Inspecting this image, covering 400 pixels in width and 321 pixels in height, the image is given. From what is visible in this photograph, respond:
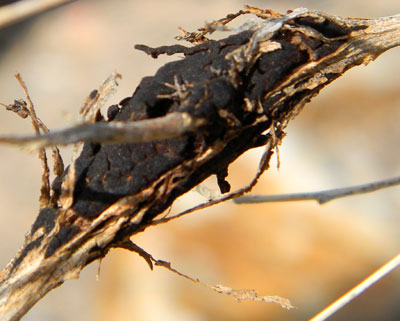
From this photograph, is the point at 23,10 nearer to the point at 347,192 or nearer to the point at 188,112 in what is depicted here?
the point at 188,112

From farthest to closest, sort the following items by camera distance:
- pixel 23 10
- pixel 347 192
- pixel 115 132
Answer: pixel 23 10 → pixel 347 192 → pixel 115 132

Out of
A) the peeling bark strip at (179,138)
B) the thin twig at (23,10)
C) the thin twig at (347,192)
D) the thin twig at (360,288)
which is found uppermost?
the thin twig at (23,10)

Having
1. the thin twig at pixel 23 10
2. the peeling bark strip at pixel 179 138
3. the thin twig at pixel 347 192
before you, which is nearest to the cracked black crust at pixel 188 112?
the peeling bark strip at pixel 179 138

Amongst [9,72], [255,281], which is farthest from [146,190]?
[9,72]

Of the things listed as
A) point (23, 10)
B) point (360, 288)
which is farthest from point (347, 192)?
point (23, 10)

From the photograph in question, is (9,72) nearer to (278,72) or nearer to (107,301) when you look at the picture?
(107,301)

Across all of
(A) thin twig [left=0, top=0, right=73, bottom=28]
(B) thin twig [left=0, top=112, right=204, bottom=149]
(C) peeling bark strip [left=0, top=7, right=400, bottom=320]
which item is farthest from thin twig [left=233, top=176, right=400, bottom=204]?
(A) thin twig [left=0, top=0, right=73, bottom=28]

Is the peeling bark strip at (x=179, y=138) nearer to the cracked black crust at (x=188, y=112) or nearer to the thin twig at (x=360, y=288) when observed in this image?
the cracked black crust at (x=188, y=112)

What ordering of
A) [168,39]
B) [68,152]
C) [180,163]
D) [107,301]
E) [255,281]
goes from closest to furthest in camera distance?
[180,163] → [255,281] → [107,301] → [68,152] → [168,39]
